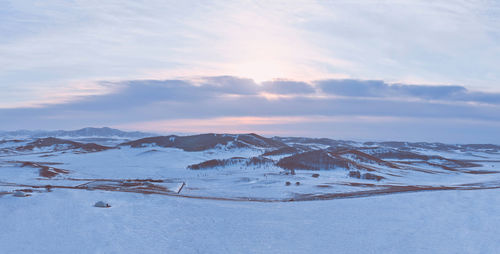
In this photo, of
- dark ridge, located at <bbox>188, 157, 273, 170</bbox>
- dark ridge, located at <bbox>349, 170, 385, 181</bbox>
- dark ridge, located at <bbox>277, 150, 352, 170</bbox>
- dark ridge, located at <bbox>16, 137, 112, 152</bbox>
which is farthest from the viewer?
dark ridge, located at <bbox>16, 137, 112, 152</bbox>

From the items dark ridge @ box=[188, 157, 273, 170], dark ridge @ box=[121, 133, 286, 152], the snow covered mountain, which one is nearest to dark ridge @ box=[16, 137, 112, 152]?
dark ridge @ box=[121, 133, 286, 152]

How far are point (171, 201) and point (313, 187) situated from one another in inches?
743

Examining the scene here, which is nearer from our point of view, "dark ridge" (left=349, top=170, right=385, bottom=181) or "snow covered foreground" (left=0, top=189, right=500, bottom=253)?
"snow covered foreground" (left=0, top=189, right=500, bottom=253)

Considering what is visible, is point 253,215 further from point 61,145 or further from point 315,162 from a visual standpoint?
point 61,145

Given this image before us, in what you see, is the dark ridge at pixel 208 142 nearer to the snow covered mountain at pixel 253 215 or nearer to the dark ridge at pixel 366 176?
the dark ridge at pixel 366 176

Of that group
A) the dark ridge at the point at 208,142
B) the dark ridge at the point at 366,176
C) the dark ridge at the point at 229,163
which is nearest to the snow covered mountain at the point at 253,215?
the dark ridge at the point at 366,176

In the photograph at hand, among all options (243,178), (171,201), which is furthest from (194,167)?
(171,201)

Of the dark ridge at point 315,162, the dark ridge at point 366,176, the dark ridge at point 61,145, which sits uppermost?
the dark ridge at point 315,162

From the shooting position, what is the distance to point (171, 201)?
3591 centimetres

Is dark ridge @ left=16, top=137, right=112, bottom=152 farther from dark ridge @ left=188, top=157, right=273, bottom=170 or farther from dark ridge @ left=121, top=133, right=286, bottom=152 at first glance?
dark ridge @ left=188, top=157, right=273, bottom=170

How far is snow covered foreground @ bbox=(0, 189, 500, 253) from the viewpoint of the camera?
23.0 metres

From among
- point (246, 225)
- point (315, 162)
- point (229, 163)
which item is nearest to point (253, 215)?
point (246, 225)

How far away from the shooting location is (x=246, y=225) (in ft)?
92.2

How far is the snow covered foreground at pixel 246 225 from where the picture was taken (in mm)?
22969
